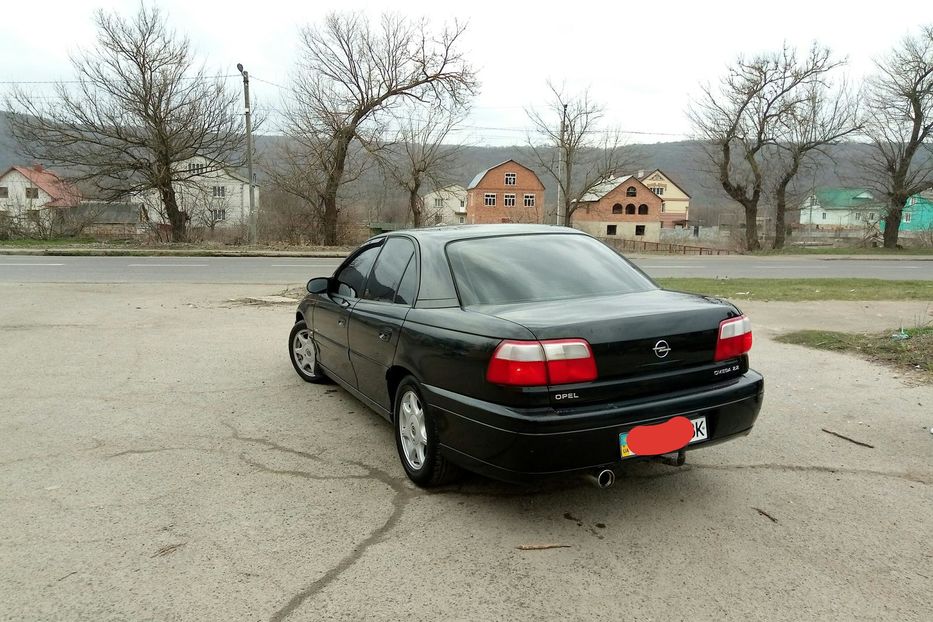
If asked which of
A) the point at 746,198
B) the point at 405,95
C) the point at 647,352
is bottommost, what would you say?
the point at 647,352

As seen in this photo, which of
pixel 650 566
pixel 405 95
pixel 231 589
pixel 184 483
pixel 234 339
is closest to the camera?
pixel 231 589

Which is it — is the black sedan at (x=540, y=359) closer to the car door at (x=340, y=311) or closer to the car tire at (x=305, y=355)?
the car door at (x=340, y=311)

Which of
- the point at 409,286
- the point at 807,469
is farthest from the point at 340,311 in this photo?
the point at 807,469

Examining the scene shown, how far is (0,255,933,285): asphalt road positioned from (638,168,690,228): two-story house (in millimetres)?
78174

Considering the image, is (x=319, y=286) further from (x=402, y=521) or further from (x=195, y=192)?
(x=195, y=192)

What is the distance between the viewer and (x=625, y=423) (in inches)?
115

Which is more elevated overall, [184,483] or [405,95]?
[405,95]

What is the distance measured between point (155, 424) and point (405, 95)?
2880 cm

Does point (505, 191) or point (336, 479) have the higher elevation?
point (505, 191)

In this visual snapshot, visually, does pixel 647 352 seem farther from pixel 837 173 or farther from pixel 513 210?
pixel 513 210

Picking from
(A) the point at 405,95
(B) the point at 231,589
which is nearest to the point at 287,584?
(B) the point at 231,589

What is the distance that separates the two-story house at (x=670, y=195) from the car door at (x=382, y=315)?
98.3 m

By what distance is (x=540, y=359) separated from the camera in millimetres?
2822

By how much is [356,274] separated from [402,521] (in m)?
2.23
